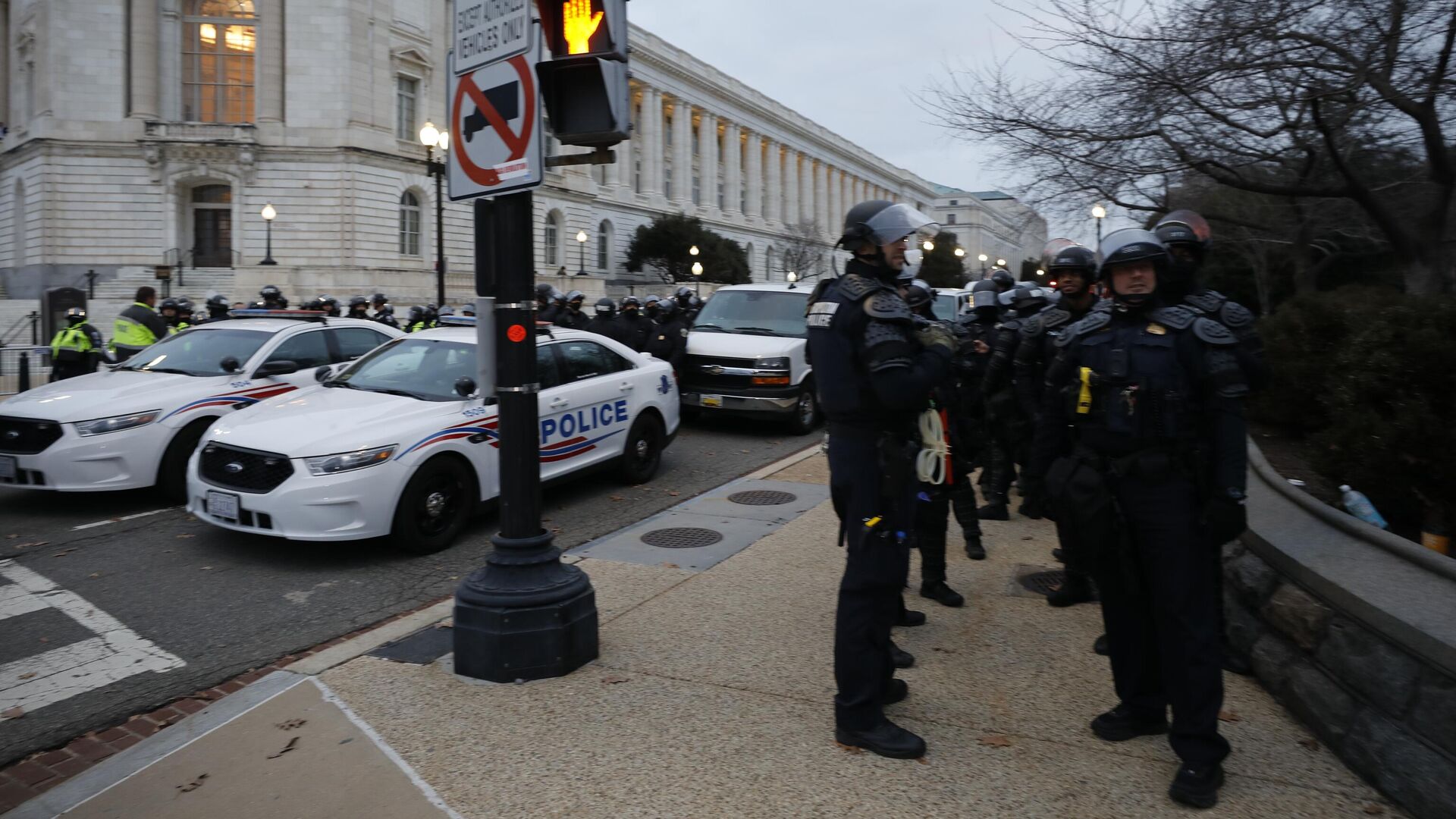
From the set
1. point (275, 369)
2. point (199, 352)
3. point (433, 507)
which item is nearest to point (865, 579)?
point (433, 507)

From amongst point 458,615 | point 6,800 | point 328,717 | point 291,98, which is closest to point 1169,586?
point 458,615

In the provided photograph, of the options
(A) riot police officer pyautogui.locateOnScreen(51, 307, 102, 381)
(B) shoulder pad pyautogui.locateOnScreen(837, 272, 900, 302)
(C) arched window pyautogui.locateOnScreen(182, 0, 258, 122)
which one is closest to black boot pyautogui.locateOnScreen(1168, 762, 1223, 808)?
(B) shoulder pad pyautogui.locateOnScreen(837, 272, 900, 302)

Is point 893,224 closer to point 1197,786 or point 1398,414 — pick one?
point 1197,786

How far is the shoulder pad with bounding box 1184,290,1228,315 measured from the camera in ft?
13.9

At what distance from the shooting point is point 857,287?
12.1ft

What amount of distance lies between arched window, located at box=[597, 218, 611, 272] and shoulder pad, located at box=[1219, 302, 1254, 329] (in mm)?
62480

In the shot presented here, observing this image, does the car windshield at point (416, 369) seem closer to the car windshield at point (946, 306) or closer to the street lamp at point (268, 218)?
the car windshield at point (946, 306)

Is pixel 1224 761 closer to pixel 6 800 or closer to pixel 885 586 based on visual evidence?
pixel 885 586

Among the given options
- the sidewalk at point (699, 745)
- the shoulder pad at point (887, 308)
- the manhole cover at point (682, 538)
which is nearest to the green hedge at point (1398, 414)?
the sidewalk at point (699, 745)

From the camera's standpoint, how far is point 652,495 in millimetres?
9438

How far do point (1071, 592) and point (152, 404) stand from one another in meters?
7.52

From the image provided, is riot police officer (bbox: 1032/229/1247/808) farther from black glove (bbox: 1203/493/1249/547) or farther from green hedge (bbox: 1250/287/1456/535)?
green hedge (bbox: 1250/287/1456/535)

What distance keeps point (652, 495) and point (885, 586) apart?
589cm

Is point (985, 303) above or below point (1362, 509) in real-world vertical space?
above
